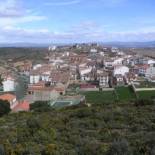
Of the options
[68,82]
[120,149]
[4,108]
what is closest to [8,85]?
[68,82]

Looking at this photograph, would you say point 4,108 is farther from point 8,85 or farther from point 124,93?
point 8,85

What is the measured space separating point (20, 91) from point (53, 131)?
34957mm

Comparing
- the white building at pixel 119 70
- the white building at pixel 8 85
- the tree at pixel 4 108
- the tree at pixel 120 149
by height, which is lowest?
the white building at pixel 8 85

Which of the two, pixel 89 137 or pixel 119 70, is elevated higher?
pixel 89 137

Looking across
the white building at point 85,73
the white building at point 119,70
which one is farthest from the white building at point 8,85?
the white building at point 119,70

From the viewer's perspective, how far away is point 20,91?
45406 mm

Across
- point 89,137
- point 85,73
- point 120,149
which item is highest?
point 120,149

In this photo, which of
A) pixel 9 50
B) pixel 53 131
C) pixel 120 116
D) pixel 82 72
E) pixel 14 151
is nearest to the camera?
pixel 14 151

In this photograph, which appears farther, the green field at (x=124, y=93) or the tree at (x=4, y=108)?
the green field at (x=124, y=93)

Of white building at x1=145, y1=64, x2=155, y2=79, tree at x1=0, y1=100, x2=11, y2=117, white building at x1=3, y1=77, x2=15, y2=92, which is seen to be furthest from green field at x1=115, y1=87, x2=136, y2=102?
white building at x1=145, y1=64, x2=155, y2=79

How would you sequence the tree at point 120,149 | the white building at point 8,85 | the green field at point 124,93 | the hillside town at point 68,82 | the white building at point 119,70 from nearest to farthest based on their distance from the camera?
1. the tree at point 120,149
2. the green field at point 124,93
3. the hillside town at point 68,82
4. the white building at point 8,85
5. the white building at point 119,70

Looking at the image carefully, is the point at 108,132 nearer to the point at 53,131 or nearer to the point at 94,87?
the point at 53,131

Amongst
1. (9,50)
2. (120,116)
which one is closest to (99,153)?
(120,116)

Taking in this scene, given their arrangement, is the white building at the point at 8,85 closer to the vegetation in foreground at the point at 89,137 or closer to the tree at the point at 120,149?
the vegetation in foreground at the point at 89,137
